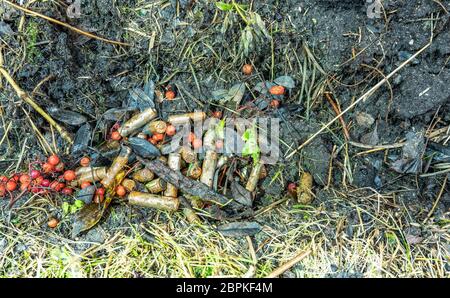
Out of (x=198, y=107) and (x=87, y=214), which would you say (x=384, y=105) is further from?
(x=87, y=214)

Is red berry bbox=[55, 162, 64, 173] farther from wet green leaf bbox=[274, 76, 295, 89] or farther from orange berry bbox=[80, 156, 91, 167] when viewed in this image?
wet green leaf bbox=[274, 76, 295, 89]

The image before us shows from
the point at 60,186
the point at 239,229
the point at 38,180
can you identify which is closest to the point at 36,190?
the point at 38,180

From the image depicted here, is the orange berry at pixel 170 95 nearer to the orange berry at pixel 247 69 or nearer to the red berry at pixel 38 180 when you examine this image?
the orange berry at pixel 247 69

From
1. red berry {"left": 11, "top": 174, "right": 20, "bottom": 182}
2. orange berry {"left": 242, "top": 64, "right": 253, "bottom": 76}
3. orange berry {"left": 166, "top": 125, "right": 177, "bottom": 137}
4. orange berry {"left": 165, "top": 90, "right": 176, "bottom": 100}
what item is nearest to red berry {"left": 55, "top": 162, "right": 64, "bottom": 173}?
red berry {"left": 11, "top": 174, "right": 20, "bottom": 182}

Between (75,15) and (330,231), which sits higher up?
(75,15)

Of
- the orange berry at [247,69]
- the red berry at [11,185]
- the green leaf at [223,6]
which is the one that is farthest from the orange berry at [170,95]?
the red berry at [11,185]

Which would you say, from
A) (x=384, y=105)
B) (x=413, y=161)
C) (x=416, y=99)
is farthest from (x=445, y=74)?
(x=413, y=161)

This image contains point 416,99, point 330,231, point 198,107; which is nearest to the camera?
point 330,231

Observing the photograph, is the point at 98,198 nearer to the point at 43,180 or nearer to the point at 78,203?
the point at 78,203
